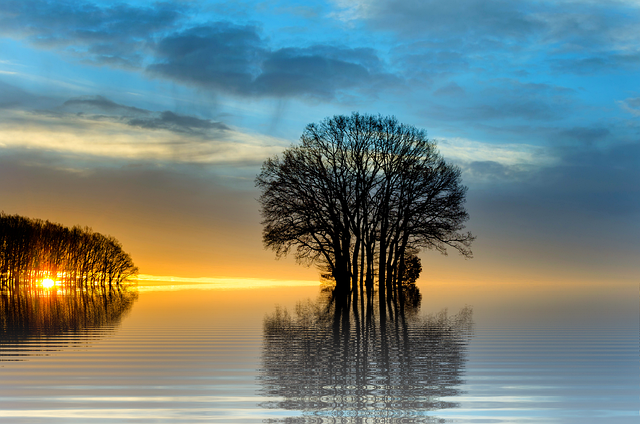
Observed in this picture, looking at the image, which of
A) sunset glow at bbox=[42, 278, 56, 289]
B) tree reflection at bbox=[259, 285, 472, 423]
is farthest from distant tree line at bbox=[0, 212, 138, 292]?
tree reflection at bbox=[259, 285, 472, 423]

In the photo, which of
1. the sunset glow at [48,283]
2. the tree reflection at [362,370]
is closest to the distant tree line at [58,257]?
the sunset glow at [48,283]

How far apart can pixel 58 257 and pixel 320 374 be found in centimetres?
10924

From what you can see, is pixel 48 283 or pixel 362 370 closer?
pixel 362 370

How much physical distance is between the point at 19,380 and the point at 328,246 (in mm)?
39530

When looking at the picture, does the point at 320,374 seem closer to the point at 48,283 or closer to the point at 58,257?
the point at 58,257

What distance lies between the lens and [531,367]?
37.9ft

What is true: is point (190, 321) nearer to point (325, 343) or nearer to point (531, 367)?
point (325, 343)

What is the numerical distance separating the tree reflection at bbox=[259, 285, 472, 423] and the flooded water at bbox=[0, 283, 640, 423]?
0.03 metres

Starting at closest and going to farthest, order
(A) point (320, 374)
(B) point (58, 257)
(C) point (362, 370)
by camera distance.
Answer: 1. (A) point (320, 374)
2. (C) point (362, 370)
3. (B) point (58, 257)

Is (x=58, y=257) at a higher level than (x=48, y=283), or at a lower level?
higher

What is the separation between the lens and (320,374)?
10.4 meters

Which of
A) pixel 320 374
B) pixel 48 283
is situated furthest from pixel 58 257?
pixel 320 374

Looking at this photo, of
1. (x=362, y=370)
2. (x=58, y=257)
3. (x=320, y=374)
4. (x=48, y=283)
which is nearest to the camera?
(x=320, y=374)

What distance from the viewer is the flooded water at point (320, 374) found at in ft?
25.4
